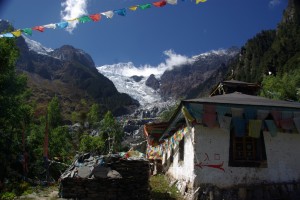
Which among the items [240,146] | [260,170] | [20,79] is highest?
[20,79]

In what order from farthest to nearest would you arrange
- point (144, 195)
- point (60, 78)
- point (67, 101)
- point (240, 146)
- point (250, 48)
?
1. point (60, 78)
2. point (67, 101)
3. point (250, 48)
4. point (240, 146)
5. point (144, 195)

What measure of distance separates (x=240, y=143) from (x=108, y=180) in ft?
19.1

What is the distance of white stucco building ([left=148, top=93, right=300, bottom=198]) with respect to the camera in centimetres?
1327

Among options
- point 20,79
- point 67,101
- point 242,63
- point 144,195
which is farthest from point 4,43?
point 67,101

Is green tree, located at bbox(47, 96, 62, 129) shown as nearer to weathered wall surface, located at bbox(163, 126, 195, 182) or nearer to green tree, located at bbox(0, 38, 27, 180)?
green tree, located at bbox(0, 38, 27, 180)

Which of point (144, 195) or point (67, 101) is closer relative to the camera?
point (144, 195)

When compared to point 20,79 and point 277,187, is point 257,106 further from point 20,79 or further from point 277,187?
point 20,79

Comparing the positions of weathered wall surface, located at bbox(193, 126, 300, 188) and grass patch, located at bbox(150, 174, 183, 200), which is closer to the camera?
weathered wall surface, located at bbox(193, 126, 300, 188)

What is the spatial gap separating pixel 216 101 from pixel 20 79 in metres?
17.8

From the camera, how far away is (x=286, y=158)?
14.0 metres

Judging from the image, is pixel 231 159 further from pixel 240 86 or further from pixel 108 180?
pixel 240 86

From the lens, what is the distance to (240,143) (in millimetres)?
13891

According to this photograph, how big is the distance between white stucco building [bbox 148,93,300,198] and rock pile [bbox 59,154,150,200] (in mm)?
2183

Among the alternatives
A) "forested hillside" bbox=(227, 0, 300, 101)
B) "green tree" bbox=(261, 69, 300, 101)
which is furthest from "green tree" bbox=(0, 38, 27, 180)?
"forested hillside" bbox=(227, 0, 300, 101)
